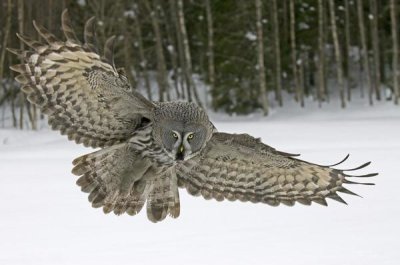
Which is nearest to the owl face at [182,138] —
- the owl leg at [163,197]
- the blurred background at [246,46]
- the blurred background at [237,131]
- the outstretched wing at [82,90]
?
the outstretched wing at [82,90]

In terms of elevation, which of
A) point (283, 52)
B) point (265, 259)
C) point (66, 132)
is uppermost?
point (283, 52)

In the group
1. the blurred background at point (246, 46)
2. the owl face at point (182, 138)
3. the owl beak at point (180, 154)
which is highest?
the blurred background at point (246, 46)

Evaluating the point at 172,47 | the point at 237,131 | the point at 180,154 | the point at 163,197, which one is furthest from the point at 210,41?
the point at 180,154

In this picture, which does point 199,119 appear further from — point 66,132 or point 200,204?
point 200,204

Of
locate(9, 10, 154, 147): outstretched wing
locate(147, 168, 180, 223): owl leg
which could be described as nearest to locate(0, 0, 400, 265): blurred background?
locate(147, 168, 180, 223): owl leg

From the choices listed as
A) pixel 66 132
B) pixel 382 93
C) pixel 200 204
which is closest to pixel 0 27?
pixel 382 93

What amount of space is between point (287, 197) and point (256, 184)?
255 millimetres

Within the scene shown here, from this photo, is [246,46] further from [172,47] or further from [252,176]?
[252,176]

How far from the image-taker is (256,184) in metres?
5.42

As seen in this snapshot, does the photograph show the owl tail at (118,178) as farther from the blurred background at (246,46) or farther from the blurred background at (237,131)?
the blurred background at (246,46)

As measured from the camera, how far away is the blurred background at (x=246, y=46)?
22.5 meters

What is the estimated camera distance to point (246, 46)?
24203 millimetres

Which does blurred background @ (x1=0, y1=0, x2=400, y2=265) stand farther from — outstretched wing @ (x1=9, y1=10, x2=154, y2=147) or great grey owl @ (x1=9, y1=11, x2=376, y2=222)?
outstretched wing @ (x1=9, y1=10, x2=154, y2=147)

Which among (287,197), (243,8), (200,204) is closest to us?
(287,197)
